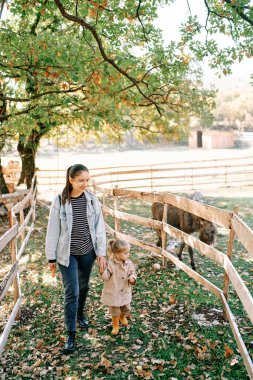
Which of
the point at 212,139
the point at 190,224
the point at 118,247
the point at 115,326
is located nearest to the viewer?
the point at 118,247

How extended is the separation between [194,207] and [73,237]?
1595mm

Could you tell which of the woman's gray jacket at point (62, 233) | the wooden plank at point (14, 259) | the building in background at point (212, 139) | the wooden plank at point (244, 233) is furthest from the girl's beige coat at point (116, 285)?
the building in background at point (212, 139)

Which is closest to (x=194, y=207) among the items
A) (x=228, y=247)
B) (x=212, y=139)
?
(x=228, y=247)

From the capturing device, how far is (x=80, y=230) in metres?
4.14

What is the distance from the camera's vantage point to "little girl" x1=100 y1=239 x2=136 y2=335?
428 centimetres

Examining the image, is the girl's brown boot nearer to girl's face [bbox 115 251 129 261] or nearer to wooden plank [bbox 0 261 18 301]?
girl's face [bbox 115 251 129 261]

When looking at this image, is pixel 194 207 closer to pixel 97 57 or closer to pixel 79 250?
pixel 79 250

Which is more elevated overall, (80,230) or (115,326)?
(80,230)

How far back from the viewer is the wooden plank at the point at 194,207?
3.88 meters

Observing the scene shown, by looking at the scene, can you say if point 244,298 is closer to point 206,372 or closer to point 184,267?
point 206,372

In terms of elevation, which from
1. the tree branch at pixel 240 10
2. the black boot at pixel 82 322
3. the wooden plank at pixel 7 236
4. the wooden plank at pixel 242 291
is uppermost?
the tree branch at pixel 240 10

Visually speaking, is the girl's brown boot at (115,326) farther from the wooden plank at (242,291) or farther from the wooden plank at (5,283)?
the wooden plank at (242,291)

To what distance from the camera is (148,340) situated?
13.6 feet

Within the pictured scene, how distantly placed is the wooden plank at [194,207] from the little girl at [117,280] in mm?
987
